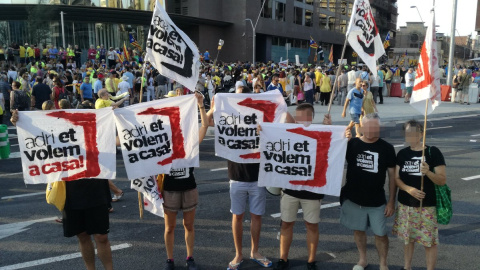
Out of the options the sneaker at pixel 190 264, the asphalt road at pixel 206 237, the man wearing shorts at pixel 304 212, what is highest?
the man wearing shorts at pixel 304 212

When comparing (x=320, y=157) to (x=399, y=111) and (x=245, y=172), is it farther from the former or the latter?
(x=399, y=111)

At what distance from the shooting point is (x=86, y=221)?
12.9ft

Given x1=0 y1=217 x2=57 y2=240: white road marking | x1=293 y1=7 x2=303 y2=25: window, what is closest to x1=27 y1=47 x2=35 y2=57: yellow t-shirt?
x1=0 y1=217 x2=57 y2=240: white road marking

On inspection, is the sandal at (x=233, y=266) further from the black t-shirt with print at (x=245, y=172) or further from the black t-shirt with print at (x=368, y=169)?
the black t-shirt with print at (x=368, y=169)

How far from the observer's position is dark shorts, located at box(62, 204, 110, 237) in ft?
12.8

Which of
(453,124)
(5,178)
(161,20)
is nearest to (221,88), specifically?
(453,124)

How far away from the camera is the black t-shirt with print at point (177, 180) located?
4402 millimetres

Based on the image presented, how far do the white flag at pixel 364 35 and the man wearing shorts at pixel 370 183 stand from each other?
51.7 inches

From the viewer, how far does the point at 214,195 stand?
711 centimetres

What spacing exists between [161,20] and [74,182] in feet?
6.94

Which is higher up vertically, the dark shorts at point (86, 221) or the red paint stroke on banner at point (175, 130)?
the red paint stroke on banner at point (175, 130)

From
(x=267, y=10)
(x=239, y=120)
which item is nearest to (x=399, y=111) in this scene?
(x=239, y=120)

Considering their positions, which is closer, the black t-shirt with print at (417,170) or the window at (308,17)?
the black t-shirt with print at (417,170)

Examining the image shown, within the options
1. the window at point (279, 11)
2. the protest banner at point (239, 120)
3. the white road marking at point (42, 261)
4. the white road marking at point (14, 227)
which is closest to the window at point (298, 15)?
the window at point (279, 11)
